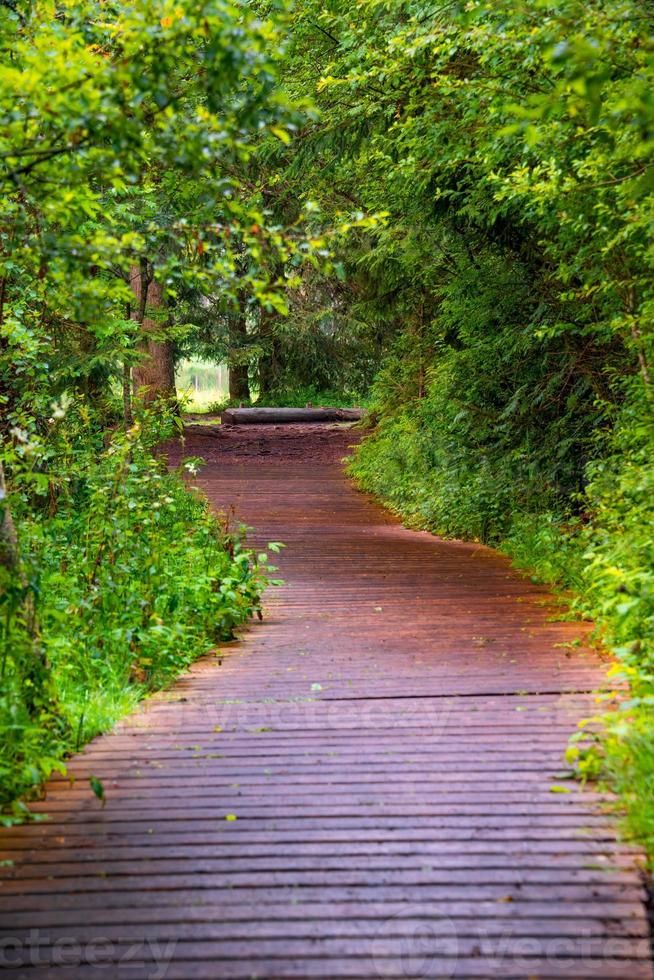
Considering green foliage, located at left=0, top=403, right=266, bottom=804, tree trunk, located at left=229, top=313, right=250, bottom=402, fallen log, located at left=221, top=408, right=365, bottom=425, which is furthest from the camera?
fallen log, located at left=221, top=408, right=365, bottom=425

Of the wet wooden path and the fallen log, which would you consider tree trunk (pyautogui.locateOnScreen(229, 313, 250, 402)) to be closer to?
the fallen log

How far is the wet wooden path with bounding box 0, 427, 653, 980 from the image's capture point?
123 inches

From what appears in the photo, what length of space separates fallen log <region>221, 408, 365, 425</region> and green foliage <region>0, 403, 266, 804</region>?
57.8ft

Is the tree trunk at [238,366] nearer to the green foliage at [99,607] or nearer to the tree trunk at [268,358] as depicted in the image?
the tree trunk at [268,358]

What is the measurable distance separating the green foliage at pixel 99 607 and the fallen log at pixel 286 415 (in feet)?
57.8

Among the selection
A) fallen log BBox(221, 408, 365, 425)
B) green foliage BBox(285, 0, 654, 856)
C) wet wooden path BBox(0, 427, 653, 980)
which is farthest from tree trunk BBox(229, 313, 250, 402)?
wet wooden path BBox(0, 427, 653, 980)

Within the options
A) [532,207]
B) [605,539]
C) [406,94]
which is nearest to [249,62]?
[605,539]

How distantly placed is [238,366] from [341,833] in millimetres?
26421

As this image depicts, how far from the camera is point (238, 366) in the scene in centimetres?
2973

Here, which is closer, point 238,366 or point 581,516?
point 581,516

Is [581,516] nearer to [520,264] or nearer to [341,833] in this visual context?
[520,264]

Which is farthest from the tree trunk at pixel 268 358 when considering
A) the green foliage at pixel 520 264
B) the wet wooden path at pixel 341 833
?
the wet wooden path at pixel 341 833

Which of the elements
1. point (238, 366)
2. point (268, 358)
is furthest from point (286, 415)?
point (238, 366)

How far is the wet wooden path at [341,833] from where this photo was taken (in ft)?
10.2
